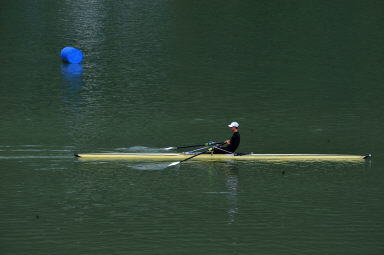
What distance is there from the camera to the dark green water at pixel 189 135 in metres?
28.5

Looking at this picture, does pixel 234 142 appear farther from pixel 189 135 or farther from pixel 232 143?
pixel 189 135

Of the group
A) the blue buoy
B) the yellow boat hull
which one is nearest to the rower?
the yellow boat hull

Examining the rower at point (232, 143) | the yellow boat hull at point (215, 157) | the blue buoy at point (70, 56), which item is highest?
the blue buoy at point (70, 56)

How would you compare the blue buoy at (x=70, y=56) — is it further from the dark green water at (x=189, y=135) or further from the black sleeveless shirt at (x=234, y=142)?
the black sleeveless shirt at (x=234, y=142)

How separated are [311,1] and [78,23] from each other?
154ft

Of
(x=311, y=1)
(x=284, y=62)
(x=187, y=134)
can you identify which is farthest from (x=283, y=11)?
(x=187, y=134)

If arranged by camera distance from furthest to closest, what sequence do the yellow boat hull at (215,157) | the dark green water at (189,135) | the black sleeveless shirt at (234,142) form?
the black sleeveless shirt at (234,142) < the yellow boat hull at (215,157) < the dark green water at (189,135)

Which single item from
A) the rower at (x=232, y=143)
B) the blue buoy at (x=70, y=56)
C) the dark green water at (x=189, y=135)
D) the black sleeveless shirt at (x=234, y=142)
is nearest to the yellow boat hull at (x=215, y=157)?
the rower at (x=232, y=143)

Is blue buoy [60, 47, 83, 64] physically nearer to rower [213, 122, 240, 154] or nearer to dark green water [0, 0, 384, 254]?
dark green water [0, 0, 384, 254]

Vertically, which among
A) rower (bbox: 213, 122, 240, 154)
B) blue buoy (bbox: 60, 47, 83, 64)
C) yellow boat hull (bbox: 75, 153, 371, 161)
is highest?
blue buoy (bbox: 60, 47, 83, 64)

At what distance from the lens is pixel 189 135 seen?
149 feet

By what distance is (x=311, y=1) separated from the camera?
136m

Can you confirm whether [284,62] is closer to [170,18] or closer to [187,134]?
[187,134]

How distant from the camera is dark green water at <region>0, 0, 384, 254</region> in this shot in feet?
93.5
